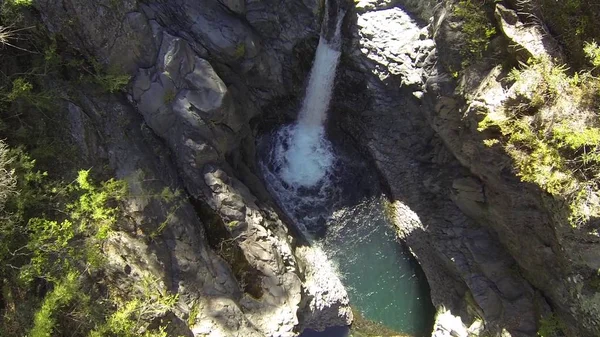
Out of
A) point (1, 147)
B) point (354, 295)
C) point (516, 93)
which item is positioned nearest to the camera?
point (1, 147)

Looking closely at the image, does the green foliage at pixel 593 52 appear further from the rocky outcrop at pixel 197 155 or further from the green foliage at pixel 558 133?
the rocky outcrop at pixel 197 155

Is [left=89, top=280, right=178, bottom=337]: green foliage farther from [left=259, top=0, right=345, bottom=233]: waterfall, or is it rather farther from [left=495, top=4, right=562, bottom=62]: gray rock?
[left=495, top=4, right=562, bottom=62]: gray rock

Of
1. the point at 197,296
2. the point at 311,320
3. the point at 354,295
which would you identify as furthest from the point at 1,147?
the point at 354,295

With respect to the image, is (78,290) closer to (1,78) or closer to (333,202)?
(1,78)

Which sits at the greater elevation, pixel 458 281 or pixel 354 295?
Result: pixel 458 281

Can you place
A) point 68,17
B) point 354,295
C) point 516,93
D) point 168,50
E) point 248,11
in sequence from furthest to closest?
point 354,295 < point 248,11 < point 168,50 < point 68,17 < point 516,93

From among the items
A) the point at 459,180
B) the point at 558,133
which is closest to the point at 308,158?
the point at 459,180

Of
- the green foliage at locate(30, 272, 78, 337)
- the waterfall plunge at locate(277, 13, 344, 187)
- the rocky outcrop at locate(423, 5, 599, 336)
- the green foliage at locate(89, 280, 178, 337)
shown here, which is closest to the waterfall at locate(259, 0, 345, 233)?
the waterfall plunge at locate(277, 13, 344, 187)
